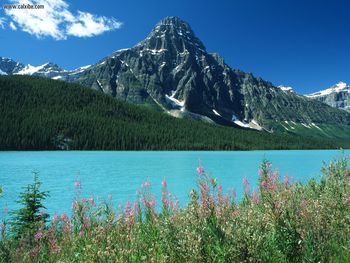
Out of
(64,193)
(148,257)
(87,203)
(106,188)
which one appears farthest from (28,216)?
(106,188)

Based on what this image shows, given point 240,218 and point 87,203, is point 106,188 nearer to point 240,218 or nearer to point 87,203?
point 87,203

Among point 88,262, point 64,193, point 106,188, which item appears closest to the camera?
point 88,262

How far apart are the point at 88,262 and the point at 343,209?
648 cm

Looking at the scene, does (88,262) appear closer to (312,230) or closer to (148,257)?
(148,257)

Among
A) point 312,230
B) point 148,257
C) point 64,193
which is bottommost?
point 64,193

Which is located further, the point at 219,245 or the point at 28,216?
the point at 28,216

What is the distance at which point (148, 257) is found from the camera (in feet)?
22.4

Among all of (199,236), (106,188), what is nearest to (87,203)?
(199,236)

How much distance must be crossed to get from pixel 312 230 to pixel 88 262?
14.7 feet

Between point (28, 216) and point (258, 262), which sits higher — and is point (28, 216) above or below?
below

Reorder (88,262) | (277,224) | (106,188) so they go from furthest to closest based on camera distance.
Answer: (106,188) → (277,224) → (88,262)

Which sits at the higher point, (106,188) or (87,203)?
(87,203)

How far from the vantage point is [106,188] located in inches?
1949

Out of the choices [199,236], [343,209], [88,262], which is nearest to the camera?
[88,262]
